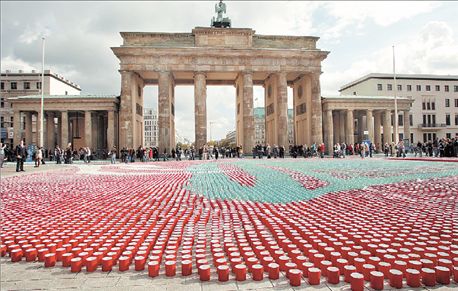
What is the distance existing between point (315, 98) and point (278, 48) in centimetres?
893

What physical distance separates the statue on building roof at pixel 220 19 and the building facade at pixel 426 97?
37.3 meters

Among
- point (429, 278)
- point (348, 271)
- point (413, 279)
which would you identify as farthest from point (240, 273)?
point (429, 278)

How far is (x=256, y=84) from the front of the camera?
2379 inches

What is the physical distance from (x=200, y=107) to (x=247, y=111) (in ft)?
21.6

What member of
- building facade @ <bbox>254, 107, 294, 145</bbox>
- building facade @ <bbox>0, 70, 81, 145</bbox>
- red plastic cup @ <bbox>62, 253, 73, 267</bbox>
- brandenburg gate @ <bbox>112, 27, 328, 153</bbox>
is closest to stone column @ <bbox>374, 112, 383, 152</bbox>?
brandenburg gate @ <bbox>112, 27, 328, 153</bbox>

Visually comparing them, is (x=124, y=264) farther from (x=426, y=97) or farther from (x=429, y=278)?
(x=426, y=97)

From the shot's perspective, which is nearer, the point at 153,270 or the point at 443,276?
the point at 443,276

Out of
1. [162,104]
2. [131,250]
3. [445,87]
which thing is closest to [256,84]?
[162,104]

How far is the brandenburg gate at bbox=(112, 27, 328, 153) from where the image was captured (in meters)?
47.5

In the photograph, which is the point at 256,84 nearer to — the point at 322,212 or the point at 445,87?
the point at 445,87

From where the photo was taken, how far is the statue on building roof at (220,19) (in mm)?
55875

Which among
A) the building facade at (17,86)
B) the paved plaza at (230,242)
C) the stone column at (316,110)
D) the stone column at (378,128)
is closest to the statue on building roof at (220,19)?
the stone column at (316,110)

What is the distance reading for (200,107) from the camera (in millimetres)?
48625

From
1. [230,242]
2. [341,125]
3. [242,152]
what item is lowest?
[230,242]
